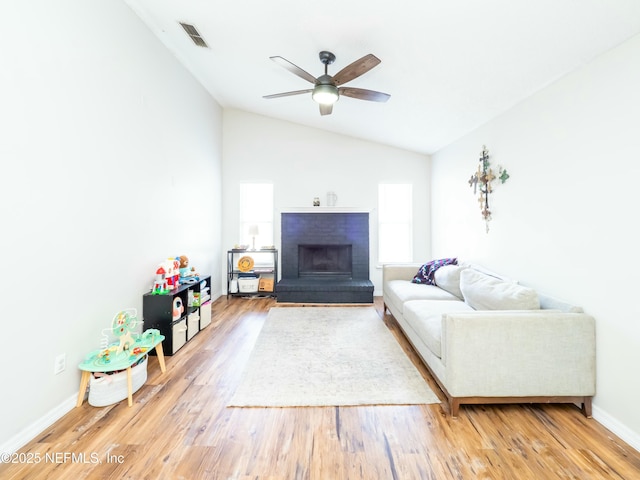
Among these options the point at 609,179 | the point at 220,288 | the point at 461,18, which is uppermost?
the point at 461,18

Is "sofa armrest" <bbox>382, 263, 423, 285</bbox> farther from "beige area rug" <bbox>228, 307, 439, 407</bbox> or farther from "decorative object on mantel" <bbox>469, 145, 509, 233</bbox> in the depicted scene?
"decorative object on mantel" <bbox>469, 145, 509, 233</bbox>

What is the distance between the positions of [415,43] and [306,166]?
323 cm

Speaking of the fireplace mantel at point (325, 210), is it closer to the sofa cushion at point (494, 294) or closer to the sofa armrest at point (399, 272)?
the sofa armrest at point (399, 272)

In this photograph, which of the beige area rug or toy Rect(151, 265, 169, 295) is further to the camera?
toy Rect(151, 265, 169, 295)

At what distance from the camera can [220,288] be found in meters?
5.25

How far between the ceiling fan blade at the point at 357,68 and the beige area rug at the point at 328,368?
→ 2.61 m

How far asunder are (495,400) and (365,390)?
0.91 metres

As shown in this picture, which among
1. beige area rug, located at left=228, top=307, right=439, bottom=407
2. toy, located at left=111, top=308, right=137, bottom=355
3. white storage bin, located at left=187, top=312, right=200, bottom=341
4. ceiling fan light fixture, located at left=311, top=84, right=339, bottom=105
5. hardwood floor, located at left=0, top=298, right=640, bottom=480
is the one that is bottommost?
hardwood floor, located at left=0, top=298, right=640, bottom=480

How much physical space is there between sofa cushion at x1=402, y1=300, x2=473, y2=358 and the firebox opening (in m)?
2.28

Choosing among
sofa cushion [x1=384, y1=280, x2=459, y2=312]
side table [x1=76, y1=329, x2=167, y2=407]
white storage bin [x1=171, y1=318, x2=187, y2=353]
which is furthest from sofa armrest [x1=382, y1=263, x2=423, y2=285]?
side table [x1=76, y1=329, x2=167, y2=407]

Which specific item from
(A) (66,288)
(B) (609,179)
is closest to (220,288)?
(A) (66,288)

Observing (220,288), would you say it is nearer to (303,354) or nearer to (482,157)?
Answer: (303,354)

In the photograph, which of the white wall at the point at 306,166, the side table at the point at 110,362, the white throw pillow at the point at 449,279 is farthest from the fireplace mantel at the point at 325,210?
the side table at the point at 110,362

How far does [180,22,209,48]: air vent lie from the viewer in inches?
115
